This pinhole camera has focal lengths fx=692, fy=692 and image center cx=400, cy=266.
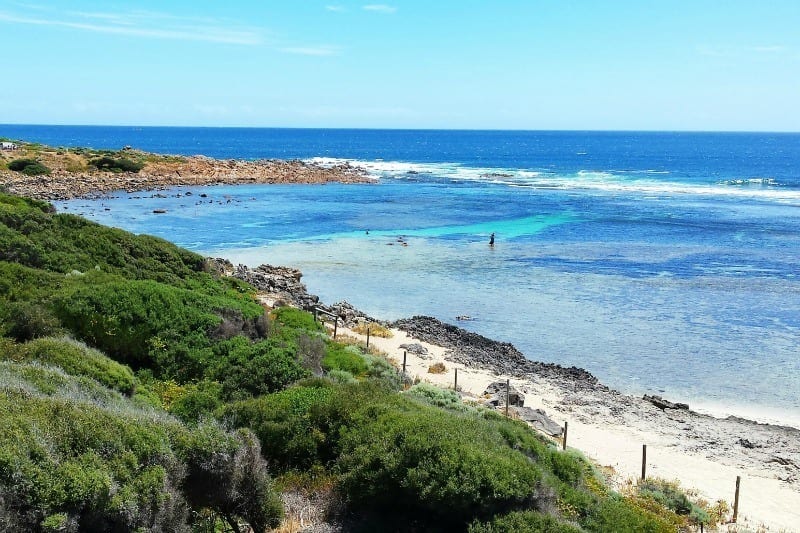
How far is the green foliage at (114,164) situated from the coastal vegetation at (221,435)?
196 feet

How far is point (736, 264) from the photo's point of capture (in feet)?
127

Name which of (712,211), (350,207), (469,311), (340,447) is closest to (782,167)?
(712,211)

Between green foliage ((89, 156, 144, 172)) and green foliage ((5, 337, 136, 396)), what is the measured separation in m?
67.3

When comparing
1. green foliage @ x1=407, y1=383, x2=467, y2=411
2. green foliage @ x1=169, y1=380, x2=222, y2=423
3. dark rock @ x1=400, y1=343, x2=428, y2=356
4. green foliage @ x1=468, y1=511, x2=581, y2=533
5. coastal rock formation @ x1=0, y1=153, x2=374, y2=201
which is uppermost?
coastal rock formation @ x1=0, y1=153, x2=374, y2=201

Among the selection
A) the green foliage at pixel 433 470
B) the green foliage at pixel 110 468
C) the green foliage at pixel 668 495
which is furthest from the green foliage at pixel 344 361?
the green foliage at pixel 110 468

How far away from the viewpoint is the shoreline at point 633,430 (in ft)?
49.4

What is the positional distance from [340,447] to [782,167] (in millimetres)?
119389

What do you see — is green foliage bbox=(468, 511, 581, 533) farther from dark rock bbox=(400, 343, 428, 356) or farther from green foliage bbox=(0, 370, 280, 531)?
dark rock bbox=(400, 343, 428, 356)

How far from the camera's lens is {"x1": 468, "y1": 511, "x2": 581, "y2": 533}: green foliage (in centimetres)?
879

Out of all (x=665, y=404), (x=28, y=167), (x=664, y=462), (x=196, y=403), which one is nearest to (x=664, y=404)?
(x=665, y=404)

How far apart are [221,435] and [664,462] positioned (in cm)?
1156

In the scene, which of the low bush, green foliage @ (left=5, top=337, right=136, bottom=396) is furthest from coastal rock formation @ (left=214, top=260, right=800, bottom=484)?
the low bush

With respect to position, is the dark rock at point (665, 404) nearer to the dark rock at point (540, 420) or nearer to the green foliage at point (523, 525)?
the dark rock at point (540, 420)

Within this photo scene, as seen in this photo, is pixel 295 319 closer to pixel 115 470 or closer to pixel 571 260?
pixel 115 470
